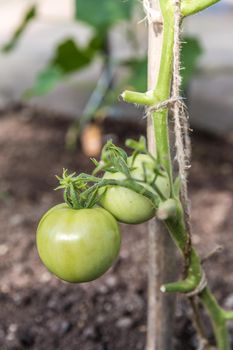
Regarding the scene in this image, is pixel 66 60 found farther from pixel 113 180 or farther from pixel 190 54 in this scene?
pixel 113 180

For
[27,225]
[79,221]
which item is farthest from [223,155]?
[79,221]

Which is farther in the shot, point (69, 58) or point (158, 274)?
point (69, 58)

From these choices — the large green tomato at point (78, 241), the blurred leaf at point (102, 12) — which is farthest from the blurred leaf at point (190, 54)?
the large green tomato at point (78, 241)

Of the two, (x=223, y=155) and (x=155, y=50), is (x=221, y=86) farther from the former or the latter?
(x=155, y=50)

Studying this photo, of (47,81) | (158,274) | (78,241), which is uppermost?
(78,241)

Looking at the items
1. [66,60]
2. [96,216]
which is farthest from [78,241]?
[66,60]

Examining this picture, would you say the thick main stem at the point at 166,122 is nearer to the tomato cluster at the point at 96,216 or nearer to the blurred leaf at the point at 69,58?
the tomato cluster at the point at 96,216

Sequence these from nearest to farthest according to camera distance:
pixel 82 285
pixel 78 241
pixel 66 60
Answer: pixel 78 241
pixel 82 285
pixel 66 60
